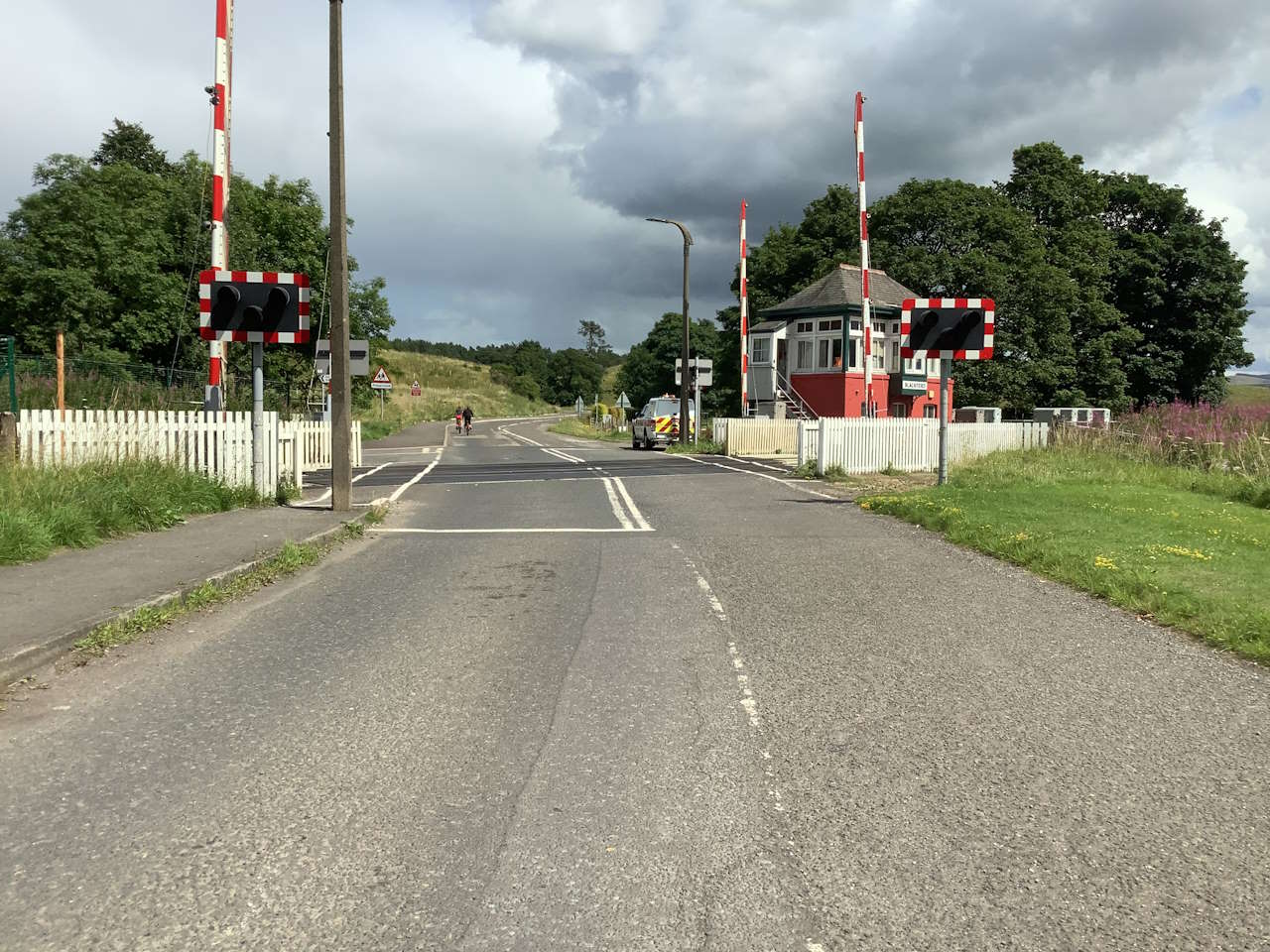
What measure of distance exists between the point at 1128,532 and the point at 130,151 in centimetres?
6255

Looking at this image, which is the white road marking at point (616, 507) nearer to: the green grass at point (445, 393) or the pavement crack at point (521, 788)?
the pavement crack at point (521, 788)

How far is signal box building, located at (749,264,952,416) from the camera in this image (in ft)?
162

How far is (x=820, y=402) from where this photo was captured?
166ft

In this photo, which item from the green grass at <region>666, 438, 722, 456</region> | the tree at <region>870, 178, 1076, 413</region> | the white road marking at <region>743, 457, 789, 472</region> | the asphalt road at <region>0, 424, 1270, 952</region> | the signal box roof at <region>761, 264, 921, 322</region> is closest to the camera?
the asphalt road at <region>0, 424, 1270, 952</region>

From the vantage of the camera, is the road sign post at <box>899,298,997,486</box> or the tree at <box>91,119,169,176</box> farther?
the tree at <box>91,119,169,176</box>

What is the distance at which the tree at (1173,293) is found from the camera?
55062 mm

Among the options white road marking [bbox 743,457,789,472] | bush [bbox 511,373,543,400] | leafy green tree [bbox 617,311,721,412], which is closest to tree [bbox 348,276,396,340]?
white road marking [bbox 743,457,789,472]

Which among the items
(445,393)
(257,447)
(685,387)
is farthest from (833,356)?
(445,393)

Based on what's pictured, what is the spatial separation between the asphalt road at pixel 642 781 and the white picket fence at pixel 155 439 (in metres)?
6.91

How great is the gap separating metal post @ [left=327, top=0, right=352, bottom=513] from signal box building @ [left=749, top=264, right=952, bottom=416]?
35.5 metres

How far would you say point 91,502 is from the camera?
35.7ft

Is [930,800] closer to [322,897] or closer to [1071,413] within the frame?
[322,897]

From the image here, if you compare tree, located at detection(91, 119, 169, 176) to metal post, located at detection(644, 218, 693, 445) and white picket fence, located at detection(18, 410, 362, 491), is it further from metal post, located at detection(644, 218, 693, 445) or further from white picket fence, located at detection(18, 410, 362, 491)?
white picket fence, located at detection(18, 410, 362, 491)

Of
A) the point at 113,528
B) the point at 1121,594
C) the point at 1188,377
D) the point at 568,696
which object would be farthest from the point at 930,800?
the point at 1188,377
